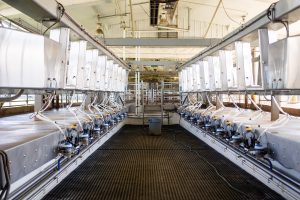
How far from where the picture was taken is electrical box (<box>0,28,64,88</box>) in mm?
1441

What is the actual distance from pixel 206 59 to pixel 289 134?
274 centimetres

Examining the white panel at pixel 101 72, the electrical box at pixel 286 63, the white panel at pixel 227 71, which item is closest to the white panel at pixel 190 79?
the white panel at pixel 227 71

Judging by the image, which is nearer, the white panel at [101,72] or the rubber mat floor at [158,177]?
the rubber mat floor at [158,177]

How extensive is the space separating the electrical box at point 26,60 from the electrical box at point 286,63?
61.9 inches

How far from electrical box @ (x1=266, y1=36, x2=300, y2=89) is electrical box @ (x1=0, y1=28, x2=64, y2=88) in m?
A: 1.57

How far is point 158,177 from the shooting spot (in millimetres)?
2852

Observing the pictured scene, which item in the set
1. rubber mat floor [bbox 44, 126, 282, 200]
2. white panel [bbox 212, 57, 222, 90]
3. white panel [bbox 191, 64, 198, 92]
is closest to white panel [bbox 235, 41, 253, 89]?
white panel [bbox 212, 57, 222, 90]

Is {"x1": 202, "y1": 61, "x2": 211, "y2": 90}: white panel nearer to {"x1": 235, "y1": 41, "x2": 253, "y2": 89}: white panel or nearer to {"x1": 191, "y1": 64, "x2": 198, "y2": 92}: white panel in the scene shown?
{"x1": 191, "y1": 64, "x2": 198, "y2": 92}: white panel

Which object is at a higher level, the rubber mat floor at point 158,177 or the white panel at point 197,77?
the white panel at point 197,77

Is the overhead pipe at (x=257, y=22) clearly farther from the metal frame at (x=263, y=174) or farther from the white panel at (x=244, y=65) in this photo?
the metal frame at (x=263, y=174)

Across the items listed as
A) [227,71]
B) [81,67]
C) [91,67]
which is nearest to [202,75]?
Result: [227,71]

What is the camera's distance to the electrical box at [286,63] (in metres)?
1.80

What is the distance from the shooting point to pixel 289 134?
73.2 inches

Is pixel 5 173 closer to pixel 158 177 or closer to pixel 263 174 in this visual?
pixel 158 177
